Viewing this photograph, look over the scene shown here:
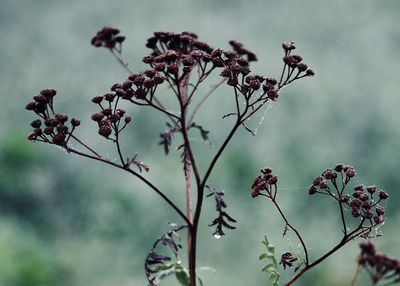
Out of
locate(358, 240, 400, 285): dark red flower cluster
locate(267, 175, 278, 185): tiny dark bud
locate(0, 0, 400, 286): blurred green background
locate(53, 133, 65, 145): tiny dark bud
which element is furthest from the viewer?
locate(0, 0, 400, 286): blurred green background

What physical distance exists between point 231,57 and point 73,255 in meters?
4.90

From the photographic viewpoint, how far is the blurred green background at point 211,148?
243 inches

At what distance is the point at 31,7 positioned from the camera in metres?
10.0

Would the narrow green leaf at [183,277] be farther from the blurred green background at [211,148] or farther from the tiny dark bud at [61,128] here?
the blurred green background at [211,148]

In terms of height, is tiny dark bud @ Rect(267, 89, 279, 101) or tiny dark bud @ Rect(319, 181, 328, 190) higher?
tiny dark bud @ Rect(267, 89, 279, 101)

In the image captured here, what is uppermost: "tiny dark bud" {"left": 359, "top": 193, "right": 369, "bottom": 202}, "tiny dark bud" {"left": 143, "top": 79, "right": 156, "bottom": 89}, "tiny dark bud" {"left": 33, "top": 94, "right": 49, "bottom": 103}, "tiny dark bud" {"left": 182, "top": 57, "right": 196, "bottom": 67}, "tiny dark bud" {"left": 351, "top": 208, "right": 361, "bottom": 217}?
"tiny dark bud" {"left": 33, "top": 94, "right": 49, "bottom": 103}

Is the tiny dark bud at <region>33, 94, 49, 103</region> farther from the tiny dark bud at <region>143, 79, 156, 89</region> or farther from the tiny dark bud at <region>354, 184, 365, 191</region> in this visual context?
the tiny dark bud at <region>354, 184, 365, 191</region>

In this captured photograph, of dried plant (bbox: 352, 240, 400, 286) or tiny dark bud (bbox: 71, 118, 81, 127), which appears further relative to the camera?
tiny dark bud (bbox: 71, 118, 81, 127)

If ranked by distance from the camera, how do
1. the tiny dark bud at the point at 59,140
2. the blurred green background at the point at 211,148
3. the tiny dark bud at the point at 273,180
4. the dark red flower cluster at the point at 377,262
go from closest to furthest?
the dark red flower cluster at the point at 377,262 < the tiny dark bud at the point at 59,140 < the tiny dark bud at the point at 273,180 < the blurred green background at the point at 211,148

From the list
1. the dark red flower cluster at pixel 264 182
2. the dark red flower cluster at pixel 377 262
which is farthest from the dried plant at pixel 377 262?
the dark red flower cluster at pixel 264 182

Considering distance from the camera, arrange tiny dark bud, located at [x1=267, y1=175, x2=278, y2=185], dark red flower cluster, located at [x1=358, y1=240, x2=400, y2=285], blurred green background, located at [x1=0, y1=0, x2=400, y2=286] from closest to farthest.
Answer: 1. dark red flower cluster, located at [x1=358, y1=240, x2=400, y2=285]
2. tiny dark bud, located at [x1=267, y1=175, x2=278, y2=185]
3. blurred green background, located at [x1=0, y1=0, x2=400, y2=286]

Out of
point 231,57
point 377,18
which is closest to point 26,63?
point 377,18

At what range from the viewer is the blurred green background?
6.16m

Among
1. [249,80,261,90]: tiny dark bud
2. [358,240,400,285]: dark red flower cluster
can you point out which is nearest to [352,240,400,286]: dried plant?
[358,240,400,285]: dark red flower cluster
